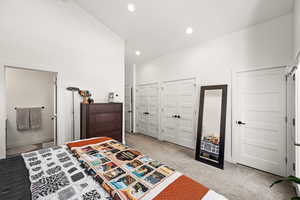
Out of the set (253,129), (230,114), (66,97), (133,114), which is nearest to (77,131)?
(66,97)

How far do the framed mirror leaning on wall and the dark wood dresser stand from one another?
2.10 metres

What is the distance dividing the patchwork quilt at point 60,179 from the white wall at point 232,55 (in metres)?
2.90

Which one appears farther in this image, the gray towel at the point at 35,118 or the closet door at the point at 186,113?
the gray towel at the point at 35,118

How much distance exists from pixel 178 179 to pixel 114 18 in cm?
366

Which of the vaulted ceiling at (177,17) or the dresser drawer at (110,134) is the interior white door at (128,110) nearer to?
the dresser drawer at (110,134)

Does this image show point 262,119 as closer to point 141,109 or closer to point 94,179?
point 94,179

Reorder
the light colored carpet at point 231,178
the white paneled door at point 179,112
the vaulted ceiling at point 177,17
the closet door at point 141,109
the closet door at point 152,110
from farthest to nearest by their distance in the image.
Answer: the closet door at point 141,109
the closet door at point 152,110
the white paneled door at point 179,112
the vaulted ceiling at point 177,17
the light colored carpet at point 231,178

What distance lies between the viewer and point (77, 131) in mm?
3098

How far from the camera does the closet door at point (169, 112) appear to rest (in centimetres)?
391

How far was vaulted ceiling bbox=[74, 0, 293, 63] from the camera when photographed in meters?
2.19

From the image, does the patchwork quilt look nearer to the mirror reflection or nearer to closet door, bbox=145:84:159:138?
the mirror reflection

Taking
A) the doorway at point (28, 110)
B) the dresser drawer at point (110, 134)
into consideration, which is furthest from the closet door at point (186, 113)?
the doorway at point (28, 110)

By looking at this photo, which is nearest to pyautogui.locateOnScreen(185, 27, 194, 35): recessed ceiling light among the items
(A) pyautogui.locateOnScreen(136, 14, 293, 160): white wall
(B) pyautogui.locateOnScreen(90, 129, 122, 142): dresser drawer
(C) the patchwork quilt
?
(A) pyautogui.locateOnScreen(136, 14, 293, 160): white wall

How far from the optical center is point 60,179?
1014 millimetres
